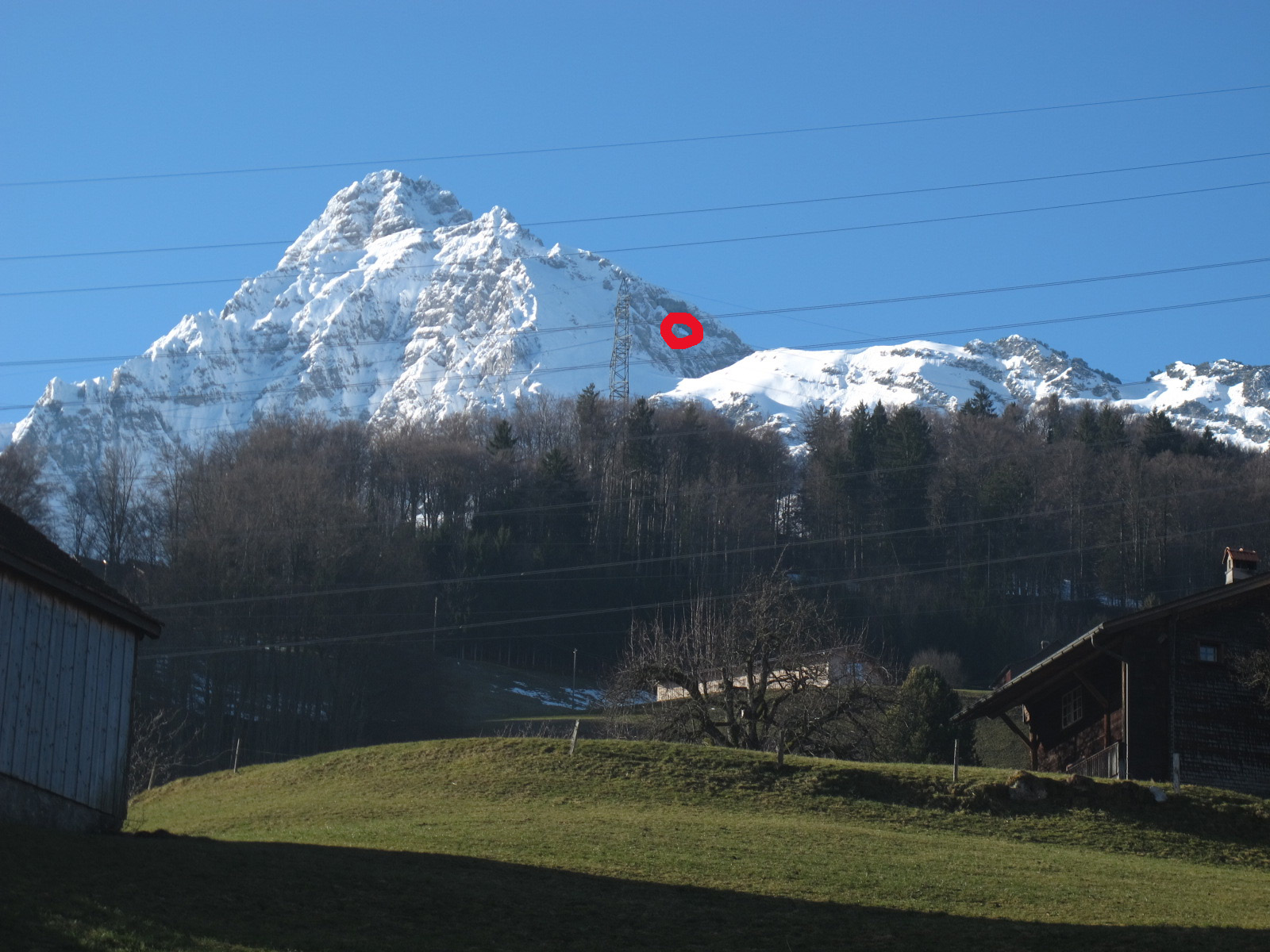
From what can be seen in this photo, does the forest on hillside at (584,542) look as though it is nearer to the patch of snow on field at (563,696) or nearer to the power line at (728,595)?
the power line at (728,595)

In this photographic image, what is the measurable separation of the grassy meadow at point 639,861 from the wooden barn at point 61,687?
943 millimetres

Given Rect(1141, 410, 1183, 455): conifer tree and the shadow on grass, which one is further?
Rect(1141, 410, 1183, 455): conifer tree

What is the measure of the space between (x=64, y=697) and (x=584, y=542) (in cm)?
6384

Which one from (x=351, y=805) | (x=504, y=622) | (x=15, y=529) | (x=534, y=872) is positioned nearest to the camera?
(x=534, y=872)

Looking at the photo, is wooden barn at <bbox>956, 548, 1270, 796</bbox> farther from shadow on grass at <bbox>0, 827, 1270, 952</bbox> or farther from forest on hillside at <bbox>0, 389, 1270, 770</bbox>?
forest on hillside at <bbox>0, 389, 1270, 770</bbox>

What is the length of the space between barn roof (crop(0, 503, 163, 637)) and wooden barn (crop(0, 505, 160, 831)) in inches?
0.7

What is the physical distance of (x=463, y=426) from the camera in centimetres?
10375

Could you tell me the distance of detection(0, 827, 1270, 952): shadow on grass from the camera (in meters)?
12.9

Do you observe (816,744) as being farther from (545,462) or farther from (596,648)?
(545,462)

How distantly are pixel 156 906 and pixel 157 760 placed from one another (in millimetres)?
38811

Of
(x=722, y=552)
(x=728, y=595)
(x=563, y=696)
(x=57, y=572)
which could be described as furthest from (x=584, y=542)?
(x=57, y=572)

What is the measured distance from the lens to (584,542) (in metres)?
81.7

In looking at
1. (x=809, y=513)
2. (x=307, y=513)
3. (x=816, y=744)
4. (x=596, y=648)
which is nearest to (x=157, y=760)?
(x=307, y=513)

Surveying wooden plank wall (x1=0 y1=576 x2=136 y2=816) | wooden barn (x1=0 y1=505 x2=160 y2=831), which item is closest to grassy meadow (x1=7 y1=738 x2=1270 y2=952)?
wooden barn (x1=0 y1=505 x2=160 y2=831)
